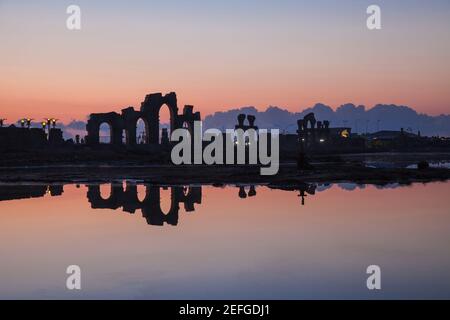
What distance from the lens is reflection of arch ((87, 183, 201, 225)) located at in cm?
1798

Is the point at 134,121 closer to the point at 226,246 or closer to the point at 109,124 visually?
the point at 109,124

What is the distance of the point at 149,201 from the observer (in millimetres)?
22078

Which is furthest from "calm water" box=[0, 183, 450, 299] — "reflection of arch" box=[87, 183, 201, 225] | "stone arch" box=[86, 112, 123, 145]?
"stone arch" box=[86, 112, 123, 145]

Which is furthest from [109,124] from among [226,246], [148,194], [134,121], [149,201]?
[226,246]

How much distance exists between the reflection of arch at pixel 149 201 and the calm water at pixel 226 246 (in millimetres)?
66

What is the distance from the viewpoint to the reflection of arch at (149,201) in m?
18.0

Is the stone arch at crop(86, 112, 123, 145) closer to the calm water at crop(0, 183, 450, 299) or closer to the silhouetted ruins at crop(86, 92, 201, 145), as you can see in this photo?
the silhouetted ruins at crop(86, 92, 201, 145)

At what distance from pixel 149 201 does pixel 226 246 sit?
32.6 feet

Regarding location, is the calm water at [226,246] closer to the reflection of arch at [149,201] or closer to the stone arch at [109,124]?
the reflection of arch at [149,201]

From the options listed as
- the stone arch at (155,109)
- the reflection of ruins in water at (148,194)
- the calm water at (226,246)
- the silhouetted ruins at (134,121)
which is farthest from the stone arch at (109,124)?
the calm water at (226,246)

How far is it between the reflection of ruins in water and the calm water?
116 millimetres

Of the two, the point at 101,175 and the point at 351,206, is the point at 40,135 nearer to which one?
the point at 101,175

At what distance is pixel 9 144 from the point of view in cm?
5919
